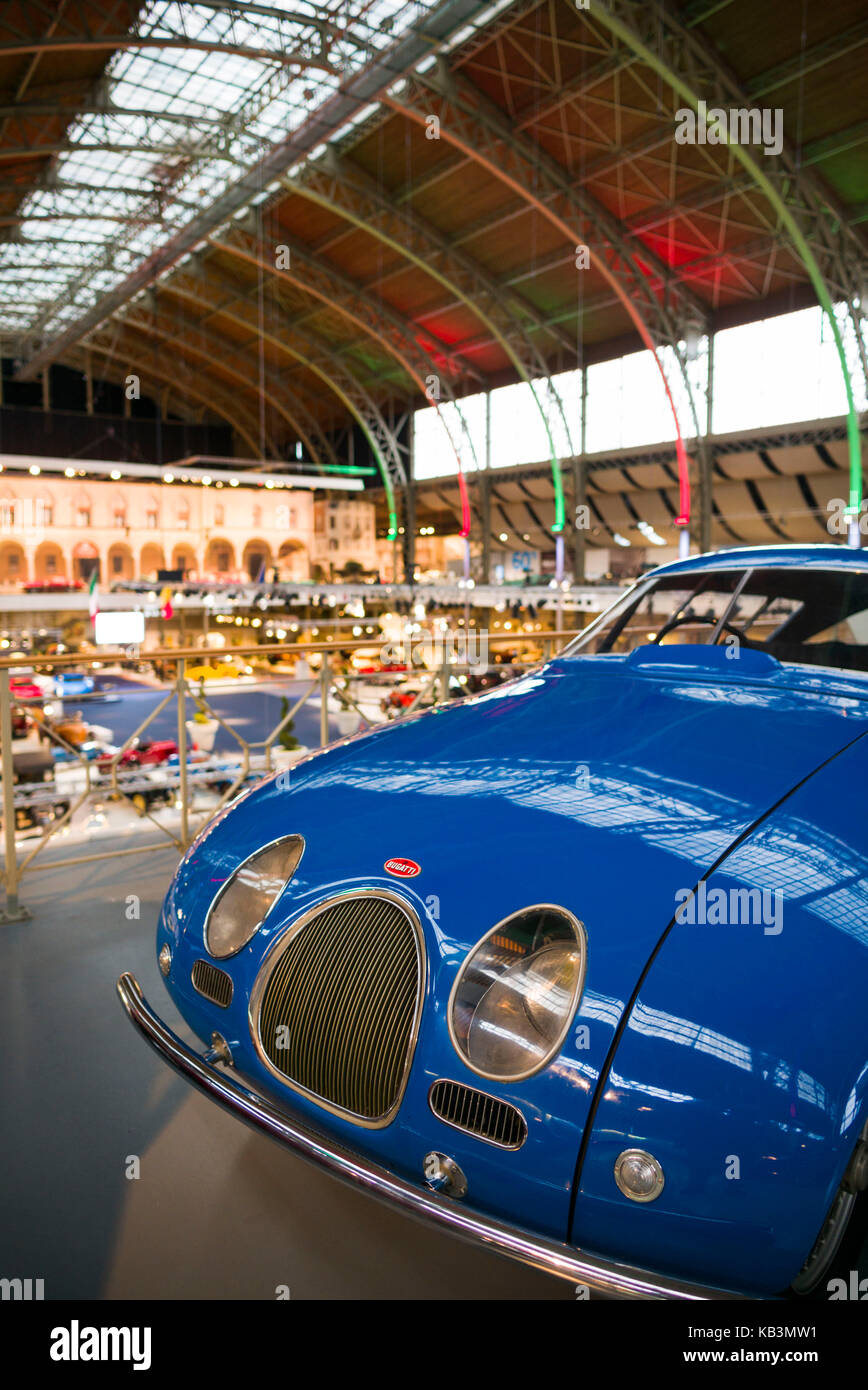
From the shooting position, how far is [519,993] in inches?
59.4

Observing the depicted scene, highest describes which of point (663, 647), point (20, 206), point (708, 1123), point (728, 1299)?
point (20, 206)

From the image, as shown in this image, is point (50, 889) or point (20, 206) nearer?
point (50, 889)

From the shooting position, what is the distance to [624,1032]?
1381mm

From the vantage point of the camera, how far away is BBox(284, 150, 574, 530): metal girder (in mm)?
25422

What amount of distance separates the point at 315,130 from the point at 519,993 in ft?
84.1

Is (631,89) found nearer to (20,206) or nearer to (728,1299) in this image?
(20,206)

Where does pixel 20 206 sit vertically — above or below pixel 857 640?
above

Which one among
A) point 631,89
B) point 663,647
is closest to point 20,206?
point 631,89

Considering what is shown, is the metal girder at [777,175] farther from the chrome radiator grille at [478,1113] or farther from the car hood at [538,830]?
the chrome radiator grille at [478,1113]

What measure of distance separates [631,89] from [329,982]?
23929mm

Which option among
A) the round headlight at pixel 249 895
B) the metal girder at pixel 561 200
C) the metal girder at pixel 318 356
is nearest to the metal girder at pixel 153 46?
the metal girder at pixel 561 200

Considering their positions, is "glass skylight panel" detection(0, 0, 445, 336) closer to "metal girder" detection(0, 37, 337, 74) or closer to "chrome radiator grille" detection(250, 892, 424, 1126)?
"metal girder" detection(0, 37, 337, 74)

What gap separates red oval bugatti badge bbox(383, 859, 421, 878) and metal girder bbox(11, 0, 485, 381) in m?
20.7

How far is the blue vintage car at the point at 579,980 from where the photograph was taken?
130cm
